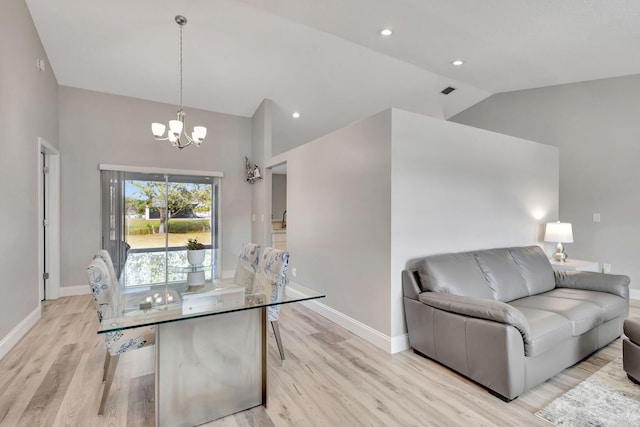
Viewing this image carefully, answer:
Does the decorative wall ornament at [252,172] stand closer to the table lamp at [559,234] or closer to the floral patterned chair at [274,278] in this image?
the floral patterned chair at [274,278]

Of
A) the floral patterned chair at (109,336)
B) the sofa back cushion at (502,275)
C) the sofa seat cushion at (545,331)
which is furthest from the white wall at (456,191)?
the floral patterned chair at (109,336)

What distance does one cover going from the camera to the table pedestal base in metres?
1.70

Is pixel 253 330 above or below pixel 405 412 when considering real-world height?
above

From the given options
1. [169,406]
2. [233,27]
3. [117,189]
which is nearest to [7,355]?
[169,406]

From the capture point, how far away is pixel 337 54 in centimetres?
409

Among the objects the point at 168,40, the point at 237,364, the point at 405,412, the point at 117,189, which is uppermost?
the point at 168,40

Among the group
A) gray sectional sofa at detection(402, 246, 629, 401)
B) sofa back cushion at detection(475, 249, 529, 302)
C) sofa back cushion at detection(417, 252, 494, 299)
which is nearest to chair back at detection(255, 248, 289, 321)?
gray sectional sofa at detection(402, 246, 629, 401)

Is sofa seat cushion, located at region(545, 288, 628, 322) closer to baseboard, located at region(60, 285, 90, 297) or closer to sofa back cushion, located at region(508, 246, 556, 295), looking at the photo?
sofa back cushion, located at region(508, 246, 556, 295)

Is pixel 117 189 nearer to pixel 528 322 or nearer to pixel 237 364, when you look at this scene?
pixel 237 364

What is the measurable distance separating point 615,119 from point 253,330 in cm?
566

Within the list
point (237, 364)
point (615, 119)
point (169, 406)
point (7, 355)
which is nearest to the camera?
point (169, 406)

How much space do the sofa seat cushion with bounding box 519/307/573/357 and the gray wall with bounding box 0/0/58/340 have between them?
13.9ft

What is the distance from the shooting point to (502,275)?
290 centimetres

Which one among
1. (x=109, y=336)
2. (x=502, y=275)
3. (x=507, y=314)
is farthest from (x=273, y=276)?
(x=502, y=275)
